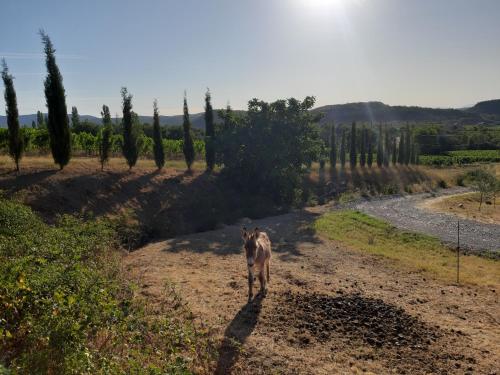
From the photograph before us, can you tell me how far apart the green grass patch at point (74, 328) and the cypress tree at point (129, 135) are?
20706mm

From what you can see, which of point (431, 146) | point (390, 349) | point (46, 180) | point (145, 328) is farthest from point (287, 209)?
point (431, 146)

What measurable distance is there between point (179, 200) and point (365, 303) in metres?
18.7

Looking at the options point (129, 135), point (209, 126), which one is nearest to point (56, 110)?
point (129, 135)

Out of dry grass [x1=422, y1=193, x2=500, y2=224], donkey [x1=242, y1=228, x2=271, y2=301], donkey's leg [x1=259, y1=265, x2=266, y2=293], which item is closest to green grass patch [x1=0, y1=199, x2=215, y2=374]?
donkey [x1=242, y1=228, x2=271, y2=301]

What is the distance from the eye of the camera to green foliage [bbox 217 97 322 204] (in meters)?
33.2

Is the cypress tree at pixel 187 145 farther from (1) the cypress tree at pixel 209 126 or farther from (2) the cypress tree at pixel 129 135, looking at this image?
(2) the cypress tree at pixel 129 135

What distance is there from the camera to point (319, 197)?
4144 cm

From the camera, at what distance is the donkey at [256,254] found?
11.4 metres

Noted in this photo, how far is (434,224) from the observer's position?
105ft

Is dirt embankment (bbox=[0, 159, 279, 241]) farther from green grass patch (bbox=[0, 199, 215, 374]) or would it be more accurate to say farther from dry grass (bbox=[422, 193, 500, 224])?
dry grass (bbox=[422, 193, 500, 224])

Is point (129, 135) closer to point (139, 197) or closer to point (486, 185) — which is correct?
point (139, 197)

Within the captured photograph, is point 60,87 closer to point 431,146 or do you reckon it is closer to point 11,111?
point 11,111

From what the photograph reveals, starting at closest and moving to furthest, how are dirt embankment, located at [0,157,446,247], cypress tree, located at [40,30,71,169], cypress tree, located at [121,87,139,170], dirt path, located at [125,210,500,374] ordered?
1. dirt path, located at [125,210,500,374]
2. dirt embankment, located at [0,157,446,247]
3. cypress tree, located at [40,30,71,169]
4. cypress tree, located at [121,87,139,170]

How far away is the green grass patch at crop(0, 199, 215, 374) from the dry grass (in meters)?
36.2
